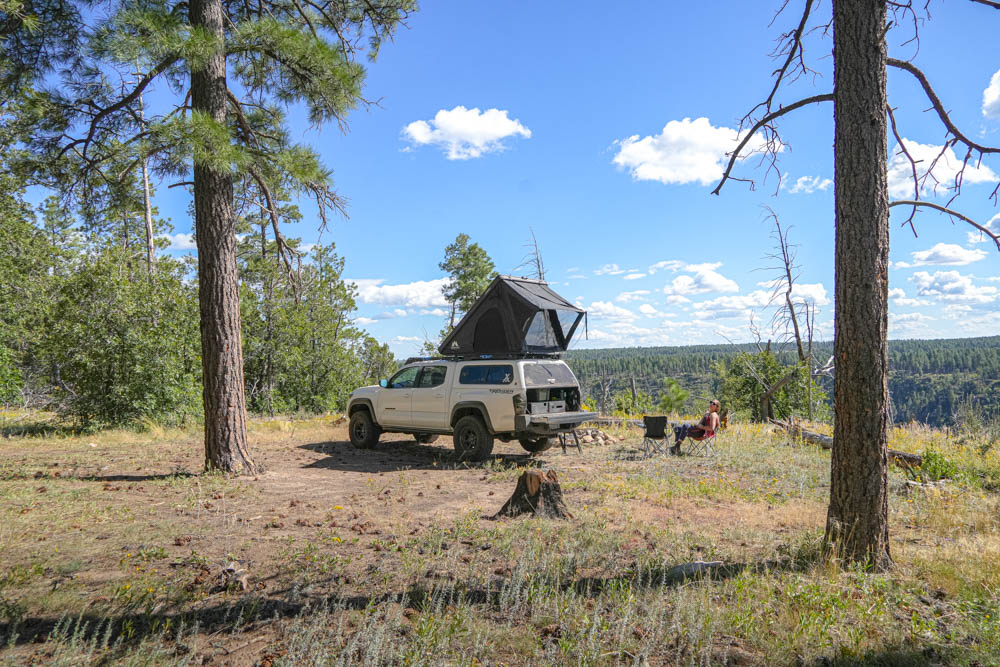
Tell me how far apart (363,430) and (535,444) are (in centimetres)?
386

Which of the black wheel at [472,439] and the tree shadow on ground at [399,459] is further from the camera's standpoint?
the black wheel at [472,439]

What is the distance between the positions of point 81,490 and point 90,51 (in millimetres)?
6554

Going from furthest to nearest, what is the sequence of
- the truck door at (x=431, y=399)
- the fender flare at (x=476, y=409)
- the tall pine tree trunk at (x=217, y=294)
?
the truck door at (x=431, y=399) → the fender flare at (x=476, y=409) → the tall pine tree trunk at (x=217, y=294)

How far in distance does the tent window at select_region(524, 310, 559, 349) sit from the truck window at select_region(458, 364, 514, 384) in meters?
0.83

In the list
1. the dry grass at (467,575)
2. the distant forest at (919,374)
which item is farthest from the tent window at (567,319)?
the distant forest at (919,374)

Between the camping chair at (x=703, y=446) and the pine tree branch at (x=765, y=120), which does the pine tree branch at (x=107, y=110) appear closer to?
the pine tree branch at (x=765, y=120)

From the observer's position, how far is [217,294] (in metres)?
8.71

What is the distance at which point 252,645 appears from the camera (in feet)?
11.6

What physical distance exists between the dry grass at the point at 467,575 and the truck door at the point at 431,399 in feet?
8.50

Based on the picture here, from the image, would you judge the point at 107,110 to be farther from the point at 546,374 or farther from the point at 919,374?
the point at 919,374

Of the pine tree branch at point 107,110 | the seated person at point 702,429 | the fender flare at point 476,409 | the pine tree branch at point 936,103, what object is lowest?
the seated person at point 702,429

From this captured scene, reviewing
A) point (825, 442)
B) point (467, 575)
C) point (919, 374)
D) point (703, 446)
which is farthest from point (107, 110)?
point (919, 374)

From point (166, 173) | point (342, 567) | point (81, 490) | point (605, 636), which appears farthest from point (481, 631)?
point (166, 173)

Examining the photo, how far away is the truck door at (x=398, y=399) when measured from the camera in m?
12.0
